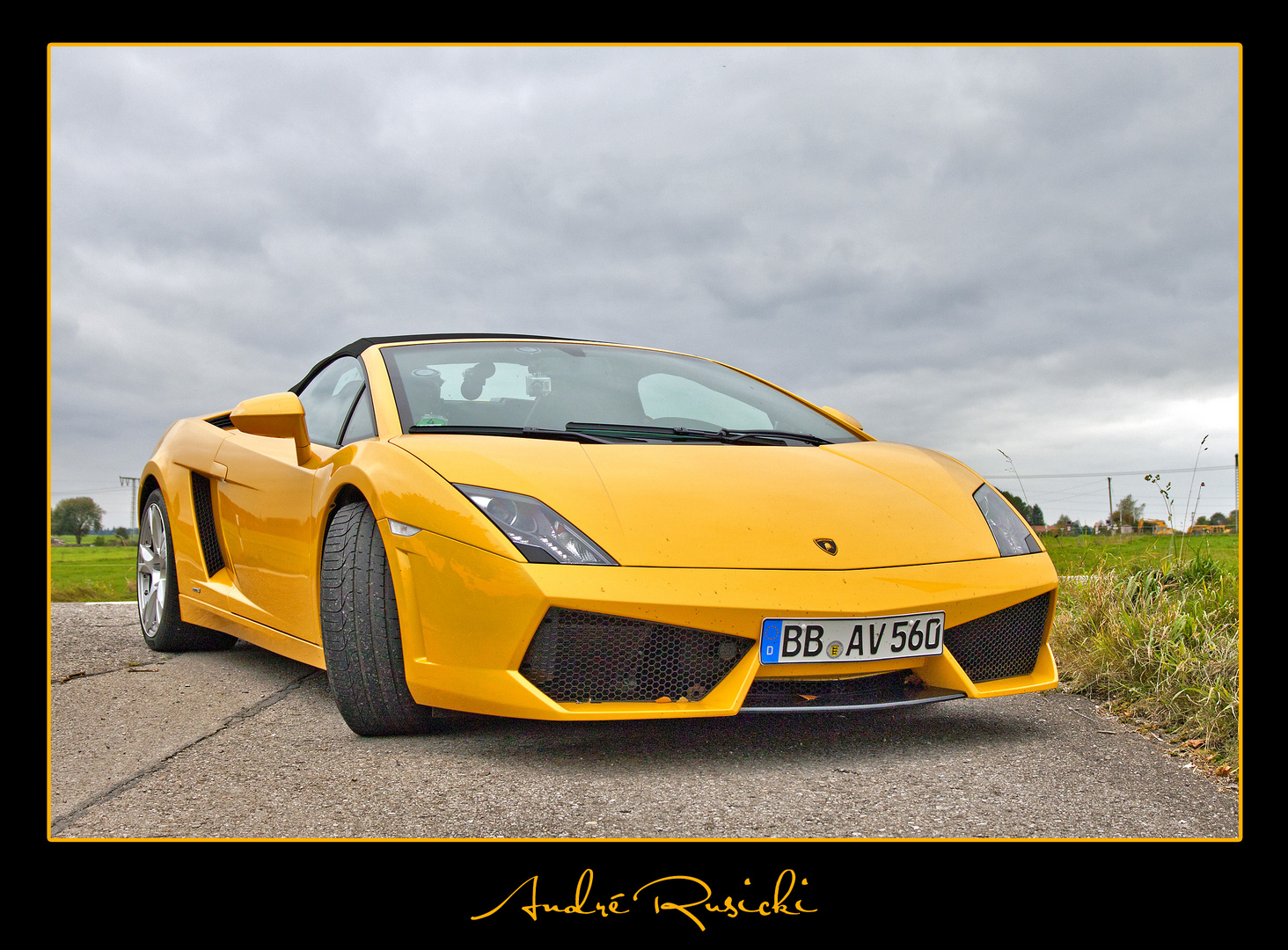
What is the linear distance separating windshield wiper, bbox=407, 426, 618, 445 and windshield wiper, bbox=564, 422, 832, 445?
0.20 feet

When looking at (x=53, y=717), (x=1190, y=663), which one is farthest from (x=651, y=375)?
(x=53, y=717)

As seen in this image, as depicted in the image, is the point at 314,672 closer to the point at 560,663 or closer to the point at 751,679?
the point at 560,663

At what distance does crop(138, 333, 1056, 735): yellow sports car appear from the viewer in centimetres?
227

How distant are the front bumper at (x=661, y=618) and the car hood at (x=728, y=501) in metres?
0.06

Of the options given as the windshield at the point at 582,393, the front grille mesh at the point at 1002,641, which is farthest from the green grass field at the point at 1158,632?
the windshield at the point at 582,393

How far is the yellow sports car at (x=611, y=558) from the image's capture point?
7.45ft

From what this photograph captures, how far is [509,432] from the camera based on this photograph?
110 inches

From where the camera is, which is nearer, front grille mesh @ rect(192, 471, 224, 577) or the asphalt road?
the asphalt road

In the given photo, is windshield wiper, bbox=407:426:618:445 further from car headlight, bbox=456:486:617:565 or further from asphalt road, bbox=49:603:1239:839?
asphalt road, bbox=49:603:1239:839

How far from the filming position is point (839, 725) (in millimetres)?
2832

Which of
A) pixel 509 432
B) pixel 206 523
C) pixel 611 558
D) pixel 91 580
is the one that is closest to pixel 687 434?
pixel 509 432

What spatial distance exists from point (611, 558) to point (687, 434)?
806mm

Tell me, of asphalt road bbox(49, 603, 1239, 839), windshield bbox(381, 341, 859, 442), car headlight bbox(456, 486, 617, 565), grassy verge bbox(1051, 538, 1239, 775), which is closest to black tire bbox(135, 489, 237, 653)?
asphalt road bbox(49, 603, 1239, 839)

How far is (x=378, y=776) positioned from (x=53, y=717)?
5.03 ft
